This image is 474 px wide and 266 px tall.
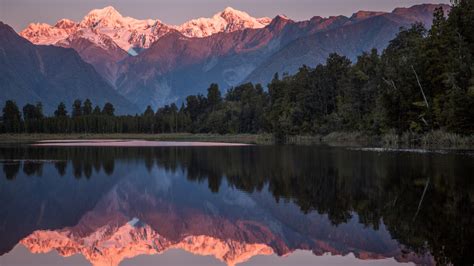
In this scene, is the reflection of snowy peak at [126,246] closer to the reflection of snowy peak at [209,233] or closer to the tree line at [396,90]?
the reflection of snowy peak at [209,233]

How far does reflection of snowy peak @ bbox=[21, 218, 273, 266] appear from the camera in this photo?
60.3 feet

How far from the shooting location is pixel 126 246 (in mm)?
19812

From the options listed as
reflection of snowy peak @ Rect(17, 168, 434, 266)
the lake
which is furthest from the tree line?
reflection of snowy peak @ Rect(17, 168, 434, 266)

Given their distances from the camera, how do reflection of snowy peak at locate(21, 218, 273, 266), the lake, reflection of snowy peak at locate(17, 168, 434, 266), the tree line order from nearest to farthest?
the lake < reflection of snowy peak at locate(21, 218, 273, 266) < reflection of snowy peak at locate(17, 168, 434, 266) < the tree line

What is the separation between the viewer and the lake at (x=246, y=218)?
18.0 m

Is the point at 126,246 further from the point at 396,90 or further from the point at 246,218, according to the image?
the point at 396,90

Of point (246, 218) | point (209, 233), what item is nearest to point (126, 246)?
point (209, 233)

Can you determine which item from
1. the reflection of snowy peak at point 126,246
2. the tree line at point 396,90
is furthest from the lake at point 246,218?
the tree line at point 396,90

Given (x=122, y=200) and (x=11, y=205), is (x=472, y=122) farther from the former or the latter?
(x=11, y=205)

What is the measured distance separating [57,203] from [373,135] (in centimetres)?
7573

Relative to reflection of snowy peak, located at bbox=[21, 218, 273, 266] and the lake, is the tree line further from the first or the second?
reflection of snowy peak, located at bbox=[21, 218, 273, 266]

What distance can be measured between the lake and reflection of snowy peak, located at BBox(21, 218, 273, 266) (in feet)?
0.11

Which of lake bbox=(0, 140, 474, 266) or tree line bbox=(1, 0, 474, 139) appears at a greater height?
tree line bbox=(1, 0, 474, 139)

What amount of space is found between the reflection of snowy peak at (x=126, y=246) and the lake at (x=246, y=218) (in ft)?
0.11
